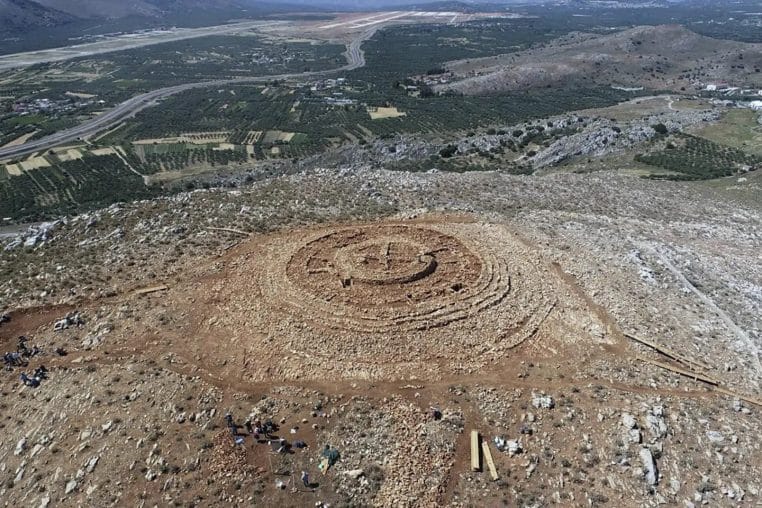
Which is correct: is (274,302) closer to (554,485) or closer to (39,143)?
(554,485)

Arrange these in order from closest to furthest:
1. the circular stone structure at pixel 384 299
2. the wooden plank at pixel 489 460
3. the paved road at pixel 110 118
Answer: the wooden plank at pixel 489 460 → the circular stone structure at pixel 384 299 → the paved road at pixel 110 118

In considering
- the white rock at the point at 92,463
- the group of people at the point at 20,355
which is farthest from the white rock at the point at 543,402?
the group of people at the point at 20,355

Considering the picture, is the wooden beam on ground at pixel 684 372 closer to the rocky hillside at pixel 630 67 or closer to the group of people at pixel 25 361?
the group of people at pixel 25 361

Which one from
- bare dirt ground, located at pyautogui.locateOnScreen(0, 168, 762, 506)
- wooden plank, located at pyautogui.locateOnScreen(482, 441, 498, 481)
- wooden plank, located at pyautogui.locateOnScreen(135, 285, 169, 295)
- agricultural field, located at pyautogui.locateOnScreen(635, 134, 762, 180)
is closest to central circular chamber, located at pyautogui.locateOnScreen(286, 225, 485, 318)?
bare dirt ground, located at pyautogui.locateOnScreen(0, 168, 762, 506)

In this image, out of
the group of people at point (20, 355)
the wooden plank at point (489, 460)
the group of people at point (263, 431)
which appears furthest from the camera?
the group of people at point (20, 355)

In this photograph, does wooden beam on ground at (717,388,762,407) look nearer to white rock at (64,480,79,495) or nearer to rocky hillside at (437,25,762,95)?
white rock at (64,480,79,495)

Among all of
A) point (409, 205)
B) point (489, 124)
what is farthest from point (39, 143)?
point (409, 205)
